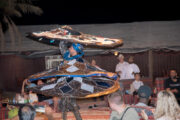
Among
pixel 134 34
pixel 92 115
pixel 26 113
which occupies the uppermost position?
pixel 134 34

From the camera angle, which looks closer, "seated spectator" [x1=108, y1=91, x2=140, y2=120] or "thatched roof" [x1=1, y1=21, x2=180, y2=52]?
"seated spectator" [x1=108, y1=91, x2=140, y2=120]

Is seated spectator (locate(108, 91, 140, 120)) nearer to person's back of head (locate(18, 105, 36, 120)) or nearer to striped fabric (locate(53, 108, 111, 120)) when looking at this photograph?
person's back of head (locate(18, 105, 36, 120))

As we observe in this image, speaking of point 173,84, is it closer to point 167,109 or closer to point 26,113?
point 167,109

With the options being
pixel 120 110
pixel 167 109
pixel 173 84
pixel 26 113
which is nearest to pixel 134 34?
pixel 173 84

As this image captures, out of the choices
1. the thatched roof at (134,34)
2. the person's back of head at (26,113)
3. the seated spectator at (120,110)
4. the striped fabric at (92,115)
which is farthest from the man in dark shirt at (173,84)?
the person's back of head at (26,113)

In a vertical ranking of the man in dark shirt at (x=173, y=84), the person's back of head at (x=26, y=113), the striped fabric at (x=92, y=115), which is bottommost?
the striped fabric at (x=92, y=115)

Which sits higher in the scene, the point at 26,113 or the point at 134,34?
the point at 134,34

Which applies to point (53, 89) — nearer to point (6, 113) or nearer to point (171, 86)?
point (6, 113)

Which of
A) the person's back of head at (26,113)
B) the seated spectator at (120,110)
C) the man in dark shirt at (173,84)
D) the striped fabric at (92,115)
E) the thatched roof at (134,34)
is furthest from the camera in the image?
the thatched roof at (134,34)

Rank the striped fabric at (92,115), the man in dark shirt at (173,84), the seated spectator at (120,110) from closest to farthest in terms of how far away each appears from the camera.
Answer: the seated spectator at (120,110) → the striped fabric at (92,115) → the man in dark shirt at (173,84)

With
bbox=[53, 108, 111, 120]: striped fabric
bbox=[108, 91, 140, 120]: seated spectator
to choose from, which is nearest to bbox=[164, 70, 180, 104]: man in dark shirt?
bbox=[53, 108, 111, 120]: striped fabric

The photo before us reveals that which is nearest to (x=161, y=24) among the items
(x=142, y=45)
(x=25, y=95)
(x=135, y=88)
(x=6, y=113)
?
→ (x=142, y=45)

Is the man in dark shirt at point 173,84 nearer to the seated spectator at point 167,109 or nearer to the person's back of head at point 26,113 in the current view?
the seated spectator at point 167,109

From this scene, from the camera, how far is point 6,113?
6.55 meters
